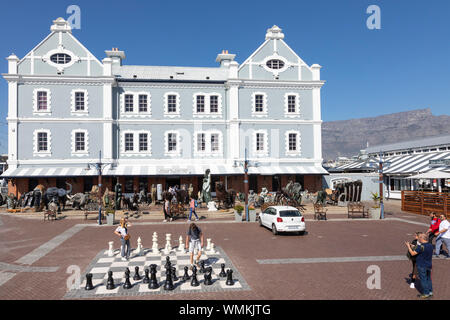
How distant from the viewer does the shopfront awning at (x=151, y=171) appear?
2874cm

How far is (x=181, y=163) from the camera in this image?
32094mm

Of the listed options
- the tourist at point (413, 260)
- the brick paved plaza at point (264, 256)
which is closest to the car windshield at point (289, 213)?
the brick paved plaza at point (264, 256)

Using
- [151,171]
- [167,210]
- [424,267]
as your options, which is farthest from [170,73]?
[424,267]

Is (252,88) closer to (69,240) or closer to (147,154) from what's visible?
(147,154)

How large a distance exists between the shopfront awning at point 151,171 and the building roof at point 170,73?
31.1 feet

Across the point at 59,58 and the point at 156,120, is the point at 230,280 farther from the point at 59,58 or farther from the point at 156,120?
the point at 59,58

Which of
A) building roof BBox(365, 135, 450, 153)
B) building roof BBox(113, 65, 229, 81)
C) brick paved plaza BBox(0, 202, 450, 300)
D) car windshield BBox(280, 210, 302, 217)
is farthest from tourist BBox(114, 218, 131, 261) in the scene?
building roof BBox(365, 135, 450, 153)

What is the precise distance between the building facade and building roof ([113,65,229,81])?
114 millimetres

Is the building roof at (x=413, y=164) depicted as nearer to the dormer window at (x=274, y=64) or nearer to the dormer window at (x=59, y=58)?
the dormer window at (x=274, y=64)

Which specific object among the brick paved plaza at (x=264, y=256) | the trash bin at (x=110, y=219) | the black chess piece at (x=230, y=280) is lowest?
the brick paved plaza at (x=264, y=256)

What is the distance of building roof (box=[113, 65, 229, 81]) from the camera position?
33906mm

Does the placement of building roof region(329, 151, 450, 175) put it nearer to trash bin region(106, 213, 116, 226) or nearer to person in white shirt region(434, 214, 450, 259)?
person in white shirt region(434, 214, 450, 259)
